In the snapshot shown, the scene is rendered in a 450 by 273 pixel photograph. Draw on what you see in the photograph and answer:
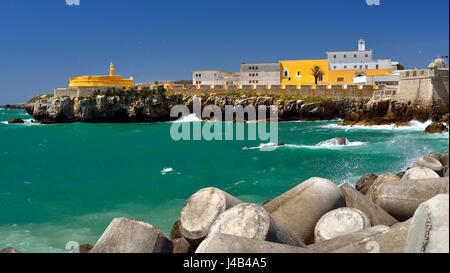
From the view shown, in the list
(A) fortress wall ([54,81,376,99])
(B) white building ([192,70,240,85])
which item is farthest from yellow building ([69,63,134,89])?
(B) white building ([192,70,240,85])

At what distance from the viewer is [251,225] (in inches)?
280

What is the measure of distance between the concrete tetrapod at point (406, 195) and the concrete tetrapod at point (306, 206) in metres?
1.32

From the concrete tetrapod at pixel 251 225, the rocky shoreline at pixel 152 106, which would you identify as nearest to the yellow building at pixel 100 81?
the rocky shoreline at pixel 152 106

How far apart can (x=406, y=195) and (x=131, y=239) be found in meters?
7.53

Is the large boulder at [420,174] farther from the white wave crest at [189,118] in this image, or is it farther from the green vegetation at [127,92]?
the green vegetation at [127,92]

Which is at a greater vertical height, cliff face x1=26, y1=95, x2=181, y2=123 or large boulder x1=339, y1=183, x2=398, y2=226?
cliff face x1=26, y1=95, x2=181, y2=123

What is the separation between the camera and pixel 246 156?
29.8 m

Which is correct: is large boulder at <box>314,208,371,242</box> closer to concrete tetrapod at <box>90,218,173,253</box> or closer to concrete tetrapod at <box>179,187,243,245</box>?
concrete tetrapod at <box>179,187,243,245</box>

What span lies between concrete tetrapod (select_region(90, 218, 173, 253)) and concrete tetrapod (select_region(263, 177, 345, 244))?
331 cm

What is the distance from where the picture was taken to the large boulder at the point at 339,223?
893 centimetres

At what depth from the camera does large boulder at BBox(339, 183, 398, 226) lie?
32.7ft
